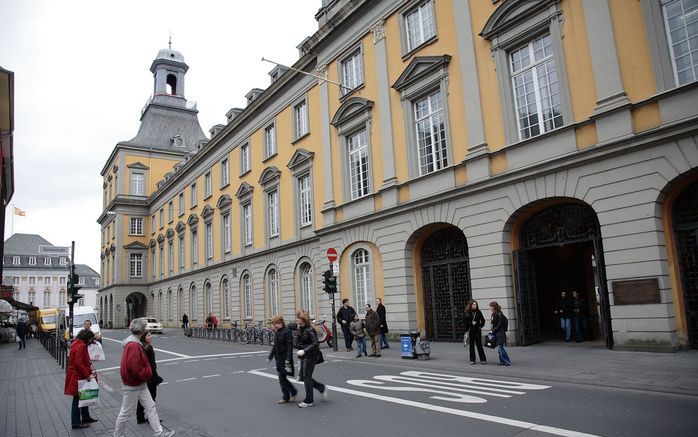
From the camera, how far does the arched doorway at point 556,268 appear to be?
13719mm

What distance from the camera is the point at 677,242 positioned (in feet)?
39.4

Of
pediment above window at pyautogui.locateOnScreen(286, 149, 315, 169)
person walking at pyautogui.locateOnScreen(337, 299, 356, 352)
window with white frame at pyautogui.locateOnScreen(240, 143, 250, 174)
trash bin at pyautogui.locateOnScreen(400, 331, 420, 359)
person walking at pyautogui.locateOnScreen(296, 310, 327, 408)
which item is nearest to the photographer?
person walking at pyautogui.locateOnScreen(296, 310, 327, 408)

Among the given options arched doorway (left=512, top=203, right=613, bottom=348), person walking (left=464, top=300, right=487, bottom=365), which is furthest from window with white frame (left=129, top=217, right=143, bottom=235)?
person walking (left=464, top=300, right=487, bottom=365)

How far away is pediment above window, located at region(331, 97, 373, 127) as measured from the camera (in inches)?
829

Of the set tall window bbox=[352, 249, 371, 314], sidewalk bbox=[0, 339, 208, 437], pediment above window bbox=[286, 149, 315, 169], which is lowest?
sidewalk bbox=[0, 339, 208, 437]

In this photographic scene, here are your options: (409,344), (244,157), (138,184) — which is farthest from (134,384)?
(138,184)

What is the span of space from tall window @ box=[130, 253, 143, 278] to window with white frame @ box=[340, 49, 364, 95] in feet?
140

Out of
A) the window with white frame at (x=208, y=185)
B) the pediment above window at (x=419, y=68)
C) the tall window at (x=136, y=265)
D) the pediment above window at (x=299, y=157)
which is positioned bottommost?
the tall window at (x=136, y=265)

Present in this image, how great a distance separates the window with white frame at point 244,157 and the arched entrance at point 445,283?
17437 mm

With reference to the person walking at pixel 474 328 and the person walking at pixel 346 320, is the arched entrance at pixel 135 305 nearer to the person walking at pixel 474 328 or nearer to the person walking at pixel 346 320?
the person walking at pixel 346 320

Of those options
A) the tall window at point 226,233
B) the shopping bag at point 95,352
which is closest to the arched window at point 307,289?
the tall window at point 226,233

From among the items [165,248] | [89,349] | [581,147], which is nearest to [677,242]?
[581,147]

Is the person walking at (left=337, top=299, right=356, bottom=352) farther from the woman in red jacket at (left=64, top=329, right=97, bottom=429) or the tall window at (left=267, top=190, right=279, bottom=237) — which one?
the tall window at (left=267, top=190, right=279, bottom=237)

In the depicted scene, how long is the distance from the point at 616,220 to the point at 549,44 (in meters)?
5.64
